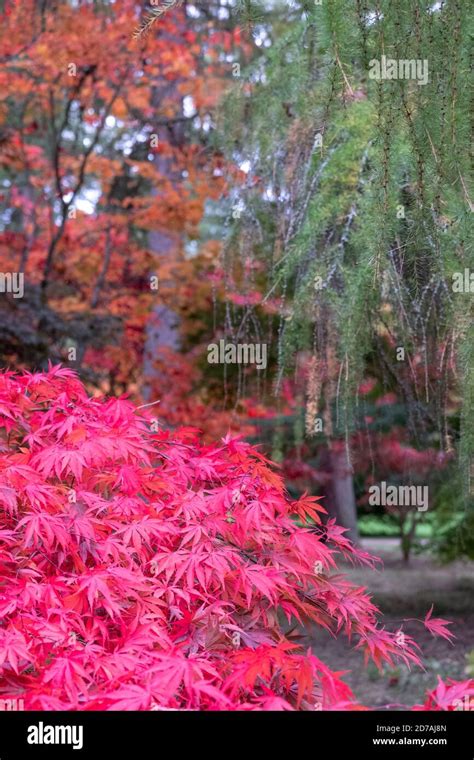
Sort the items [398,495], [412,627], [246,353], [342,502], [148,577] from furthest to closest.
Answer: [342,502], [412,627], [398,495], [246,353], [148,577]

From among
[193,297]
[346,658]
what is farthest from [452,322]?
[193,297]

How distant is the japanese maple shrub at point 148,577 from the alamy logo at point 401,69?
1282 millimetres

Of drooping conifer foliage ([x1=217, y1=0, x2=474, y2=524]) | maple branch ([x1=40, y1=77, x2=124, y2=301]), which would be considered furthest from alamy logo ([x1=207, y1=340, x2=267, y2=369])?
maple branch ([x1=40, y1=77, x2=124, y2=301])

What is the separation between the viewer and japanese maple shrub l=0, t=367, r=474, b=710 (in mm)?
1836

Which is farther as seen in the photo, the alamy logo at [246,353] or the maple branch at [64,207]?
the maple branch at [64,207]

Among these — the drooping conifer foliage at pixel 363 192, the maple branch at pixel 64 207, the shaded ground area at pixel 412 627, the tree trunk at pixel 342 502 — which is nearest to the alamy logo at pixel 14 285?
the maple branch at pixel 64 207

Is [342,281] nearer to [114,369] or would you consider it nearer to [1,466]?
[1,466]

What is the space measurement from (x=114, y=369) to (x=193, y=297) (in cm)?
143

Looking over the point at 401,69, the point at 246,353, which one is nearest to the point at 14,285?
the point at 246,353

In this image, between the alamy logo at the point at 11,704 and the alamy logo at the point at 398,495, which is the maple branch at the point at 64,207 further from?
the alamy logo at the point at 11,704

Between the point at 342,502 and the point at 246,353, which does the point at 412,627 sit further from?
the point at 246,353

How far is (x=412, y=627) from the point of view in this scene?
7.59 m

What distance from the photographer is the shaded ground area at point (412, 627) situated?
578 centimetres
